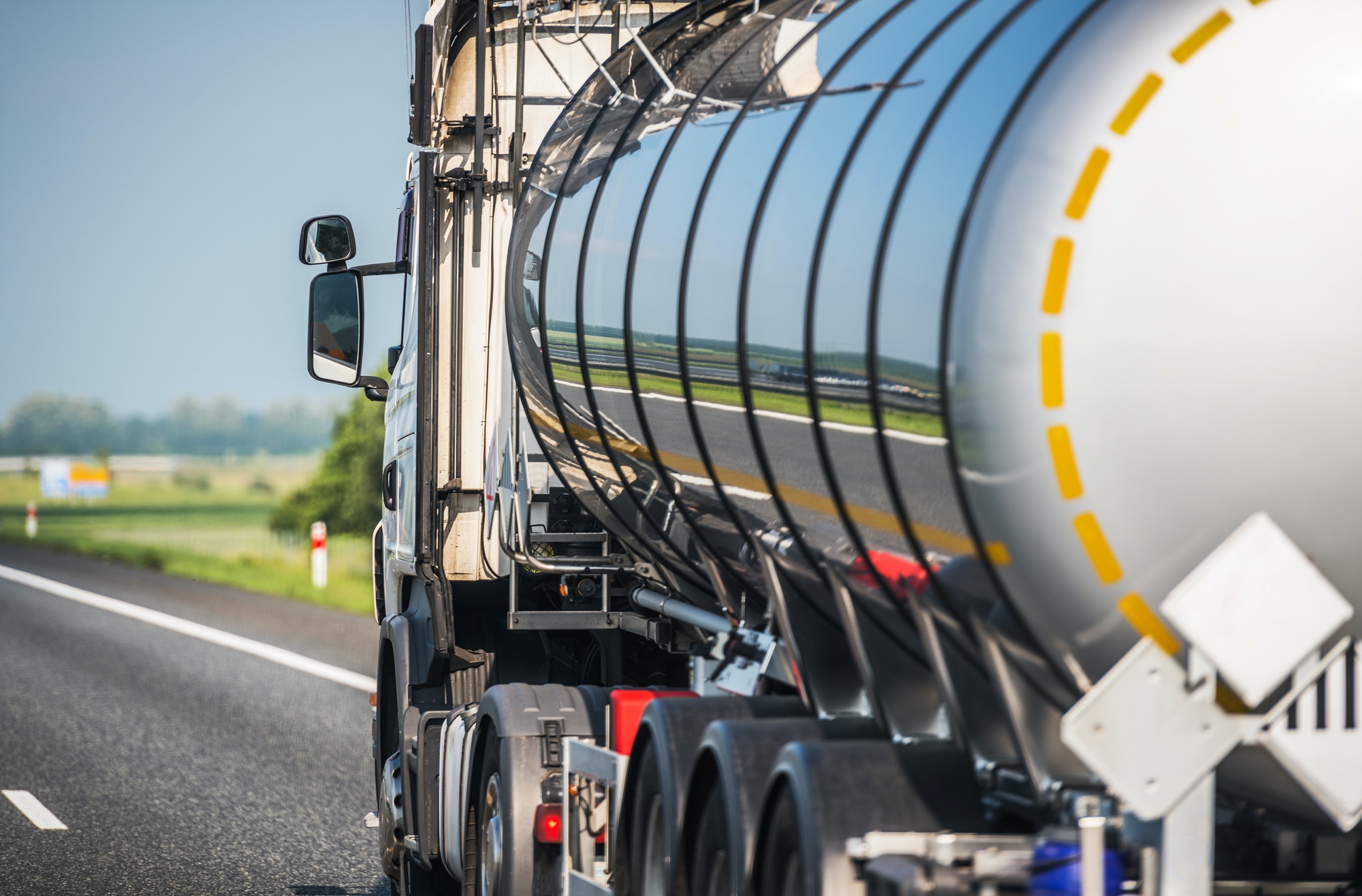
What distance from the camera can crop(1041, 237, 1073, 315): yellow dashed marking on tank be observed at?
280cm

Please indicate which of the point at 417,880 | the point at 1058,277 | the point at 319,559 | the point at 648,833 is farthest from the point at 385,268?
the point at 319,559

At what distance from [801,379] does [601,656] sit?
381 centimetres

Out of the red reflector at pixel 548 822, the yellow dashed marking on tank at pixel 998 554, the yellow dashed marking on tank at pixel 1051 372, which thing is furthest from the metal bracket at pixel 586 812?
the yellow dashed marking on tank at pixel 1051 372

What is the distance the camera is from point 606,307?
5055 mm

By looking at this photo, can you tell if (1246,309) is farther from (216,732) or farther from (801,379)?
(216,732)

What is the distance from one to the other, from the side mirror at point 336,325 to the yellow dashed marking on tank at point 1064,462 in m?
5.54

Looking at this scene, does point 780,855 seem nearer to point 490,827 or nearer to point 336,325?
point 490,827

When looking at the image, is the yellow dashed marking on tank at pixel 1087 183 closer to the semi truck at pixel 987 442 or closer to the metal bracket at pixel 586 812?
the semi truck at pixel 987 442

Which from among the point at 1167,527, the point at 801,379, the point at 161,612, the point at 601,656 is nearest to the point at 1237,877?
the point at 1167,527

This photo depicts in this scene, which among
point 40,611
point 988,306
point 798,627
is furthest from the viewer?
point 40,611

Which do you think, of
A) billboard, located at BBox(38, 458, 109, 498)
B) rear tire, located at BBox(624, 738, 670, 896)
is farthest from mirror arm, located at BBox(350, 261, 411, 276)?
billboard, located at BBox(38, 458, 109, 498)

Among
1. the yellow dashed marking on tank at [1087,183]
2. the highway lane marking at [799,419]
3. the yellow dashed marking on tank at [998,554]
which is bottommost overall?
the yellow dashed marking on tank at [998,554]

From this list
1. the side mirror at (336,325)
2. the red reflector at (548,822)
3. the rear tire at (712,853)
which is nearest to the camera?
the rear tire at (712,853)

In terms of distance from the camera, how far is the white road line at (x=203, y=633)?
15.8 meters
